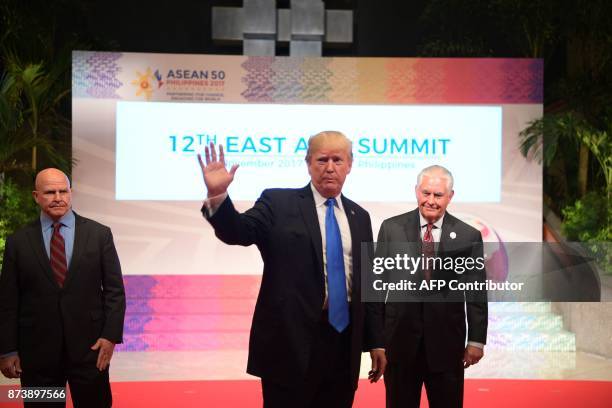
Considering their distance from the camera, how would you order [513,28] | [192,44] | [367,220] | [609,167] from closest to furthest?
[367,220] → [609,167] → [513,28] → [192,44]

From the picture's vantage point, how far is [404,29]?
35.4 ft

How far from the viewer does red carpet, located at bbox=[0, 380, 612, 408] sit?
5082 mm

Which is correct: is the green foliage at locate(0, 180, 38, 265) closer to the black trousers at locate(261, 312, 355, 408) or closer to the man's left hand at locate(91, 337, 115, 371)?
the man's left hand at locate(91, 337, 115, 371)

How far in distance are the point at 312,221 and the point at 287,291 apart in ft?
0.87

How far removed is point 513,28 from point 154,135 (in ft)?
13.9

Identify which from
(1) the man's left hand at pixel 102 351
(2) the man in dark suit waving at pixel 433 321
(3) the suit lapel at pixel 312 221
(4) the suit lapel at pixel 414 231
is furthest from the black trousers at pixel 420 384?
(1) the man's left hand at pixel 102 351

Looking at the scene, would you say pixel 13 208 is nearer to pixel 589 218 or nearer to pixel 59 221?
pixel 59 221

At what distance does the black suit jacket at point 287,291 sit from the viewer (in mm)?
2992

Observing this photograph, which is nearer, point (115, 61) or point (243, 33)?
point (115, 61)

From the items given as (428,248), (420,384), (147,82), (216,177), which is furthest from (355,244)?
(147,82)

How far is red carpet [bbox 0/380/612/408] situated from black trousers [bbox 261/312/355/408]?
A: 204 cm

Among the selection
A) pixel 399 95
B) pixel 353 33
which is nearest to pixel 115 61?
pixel 399 95

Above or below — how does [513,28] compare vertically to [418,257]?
above

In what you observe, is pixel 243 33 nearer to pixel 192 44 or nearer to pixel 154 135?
pixel 192 44
